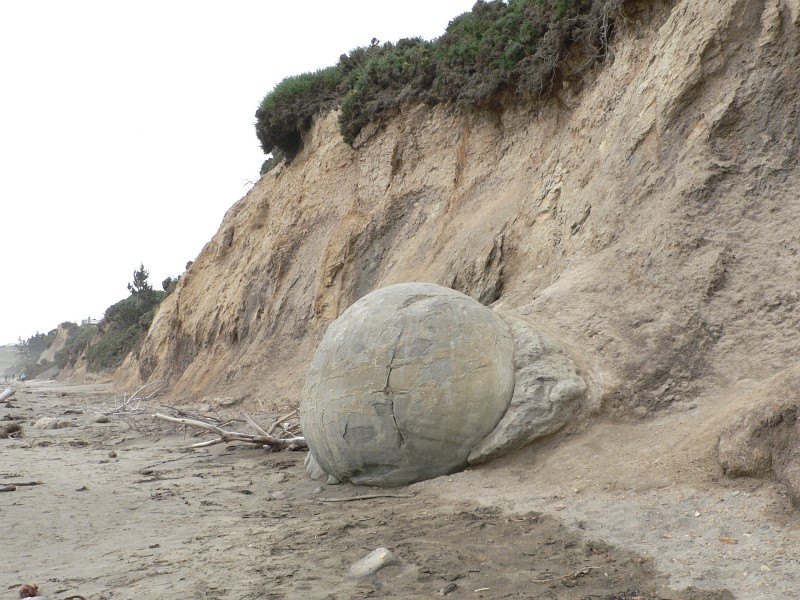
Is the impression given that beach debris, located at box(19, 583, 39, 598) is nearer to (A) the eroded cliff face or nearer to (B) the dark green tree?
(A) the eroded cliff face

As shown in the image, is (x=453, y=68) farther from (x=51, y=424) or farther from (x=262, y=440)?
(x=51, y=424)

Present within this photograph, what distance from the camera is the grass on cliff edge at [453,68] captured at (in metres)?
10.1

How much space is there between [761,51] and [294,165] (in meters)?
12.2

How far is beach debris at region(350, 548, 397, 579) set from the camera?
339cm

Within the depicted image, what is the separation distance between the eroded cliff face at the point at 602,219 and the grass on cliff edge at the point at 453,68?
0.40m

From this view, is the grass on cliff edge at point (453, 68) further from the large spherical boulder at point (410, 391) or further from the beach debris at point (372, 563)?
the beach debris at point (372, 563)

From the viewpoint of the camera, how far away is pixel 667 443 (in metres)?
4.53

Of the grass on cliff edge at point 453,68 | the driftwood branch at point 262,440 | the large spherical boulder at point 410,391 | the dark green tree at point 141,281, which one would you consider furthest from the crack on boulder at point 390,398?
the dark green tree at point 141,281

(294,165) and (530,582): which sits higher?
(294,165)

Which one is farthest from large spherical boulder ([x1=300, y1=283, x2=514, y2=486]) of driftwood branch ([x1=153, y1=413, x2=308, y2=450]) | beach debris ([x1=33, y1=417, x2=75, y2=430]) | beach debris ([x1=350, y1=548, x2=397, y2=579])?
beach debris ([x1=33, y1=417, x2=75, y2=430])

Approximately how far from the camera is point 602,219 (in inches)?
294

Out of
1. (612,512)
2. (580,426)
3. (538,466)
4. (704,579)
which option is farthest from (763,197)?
(704,579)

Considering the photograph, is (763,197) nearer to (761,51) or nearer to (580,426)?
(761,51)

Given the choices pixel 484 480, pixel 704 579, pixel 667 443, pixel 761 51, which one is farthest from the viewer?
pixel 761 51
